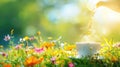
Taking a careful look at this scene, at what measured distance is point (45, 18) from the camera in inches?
434

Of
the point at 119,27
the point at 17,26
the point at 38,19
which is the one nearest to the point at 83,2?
the point at 38,19

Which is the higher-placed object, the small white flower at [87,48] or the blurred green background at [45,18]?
the blurred green background at [45,18]

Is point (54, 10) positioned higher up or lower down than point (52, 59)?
higher up

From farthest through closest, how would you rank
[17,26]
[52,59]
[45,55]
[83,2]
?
[83,2] < [17,26] < [45,55] < [52,59]

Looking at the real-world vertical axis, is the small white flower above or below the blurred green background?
below

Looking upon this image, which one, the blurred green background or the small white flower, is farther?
the blurred green background

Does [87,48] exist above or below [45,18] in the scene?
below

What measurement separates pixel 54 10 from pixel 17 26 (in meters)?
1.54

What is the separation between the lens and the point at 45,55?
3906mm

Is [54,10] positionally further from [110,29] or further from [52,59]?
[52,59]

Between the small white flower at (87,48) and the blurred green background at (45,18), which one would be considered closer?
the small white flower at (87,48)

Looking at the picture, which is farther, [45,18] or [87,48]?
[45,18]

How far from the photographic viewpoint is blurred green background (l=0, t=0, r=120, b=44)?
9969 mm

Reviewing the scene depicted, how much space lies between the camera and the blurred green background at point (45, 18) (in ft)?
32.7
